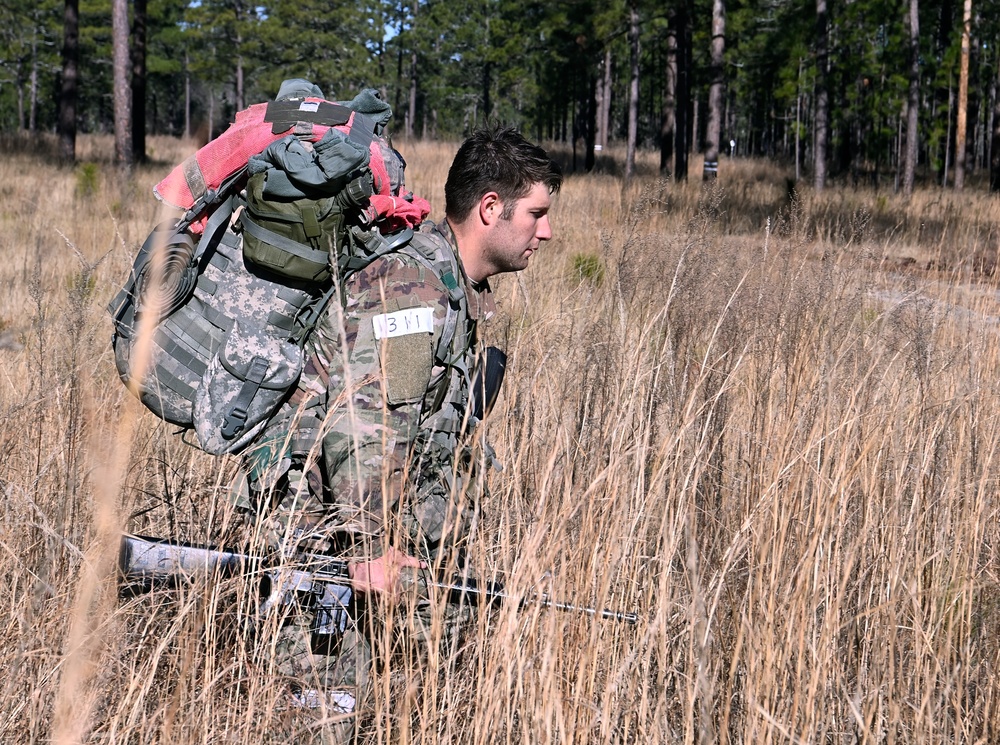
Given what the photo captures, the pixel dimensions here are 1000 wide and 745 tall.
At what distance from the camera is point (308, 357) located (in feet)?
6.64

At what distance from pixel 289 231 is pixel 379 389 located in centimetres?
35

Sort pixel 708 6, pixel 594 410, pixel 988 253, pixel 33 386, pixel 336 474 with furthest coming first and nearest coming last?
pixel 708 6, pixel 988 253, pixel 33 386, pixel 594 410, pixel 336 474

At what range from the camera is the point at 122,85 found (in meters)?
13.3

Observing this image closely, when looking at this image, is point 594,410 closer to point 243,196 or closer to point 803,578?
point 803,578

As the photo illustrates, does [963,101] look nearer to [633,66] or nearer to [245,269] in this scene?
[633,66]

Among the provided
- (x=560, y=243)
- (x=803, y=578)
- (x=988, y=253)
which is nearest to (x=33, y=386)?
(x=803, y=578)

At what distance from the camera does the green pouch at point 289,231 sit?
179cm

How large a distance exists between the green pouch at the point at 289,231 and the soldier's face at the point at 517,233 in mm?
401

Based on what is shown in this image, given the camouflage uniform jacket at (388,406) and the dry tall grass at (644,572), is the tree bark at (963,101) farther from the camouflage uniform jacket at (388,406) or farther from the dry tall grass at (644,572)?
the camouflage uniform jacket at (388,406)

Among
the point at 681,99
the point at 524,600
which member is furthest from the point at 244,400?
the point at 681,99

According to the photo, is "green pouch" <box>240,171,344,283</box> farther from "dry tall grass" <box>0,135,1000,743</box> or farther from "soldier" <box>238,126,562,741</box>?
"dry tall grass" <box>0,135,1000,743</box>

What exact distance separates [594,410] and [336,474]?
1.08 meters

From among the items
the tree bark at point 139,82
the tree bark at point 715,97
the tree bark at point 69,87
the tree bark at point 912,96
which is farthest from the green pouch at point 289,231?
the tree bark at point 139,82

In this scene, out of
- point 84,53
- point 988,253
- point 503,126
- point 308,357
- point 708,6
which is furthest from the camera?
point 84,53
